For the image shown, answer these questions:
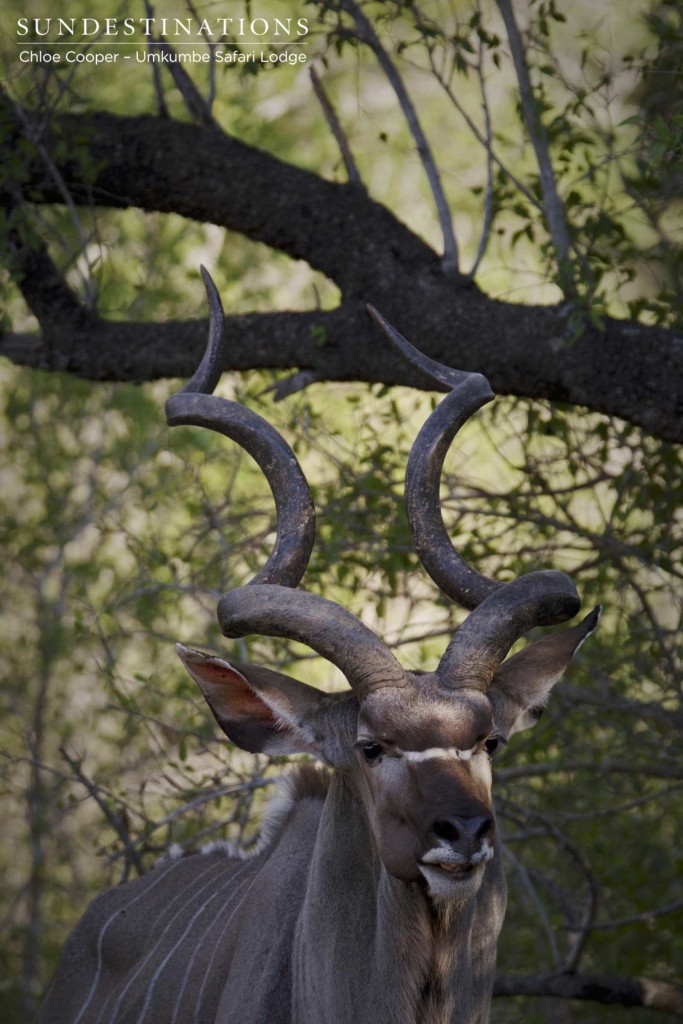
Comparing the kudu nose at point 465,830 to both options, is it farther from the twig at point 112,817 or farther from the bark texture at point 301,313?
the twig at point 112,817

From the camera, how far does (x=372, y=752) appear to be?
2.72 meters

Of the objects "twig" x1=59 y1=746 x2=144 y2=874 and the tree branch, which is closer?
the tree branch

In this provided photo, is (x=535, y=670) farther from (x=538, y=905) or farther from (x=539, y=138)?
(x=539, y=138)

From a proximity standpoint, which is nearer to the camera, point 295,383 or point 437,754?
point 437,754

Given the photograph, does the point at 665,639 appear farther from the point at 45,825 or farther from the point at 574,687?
the point at 45,825

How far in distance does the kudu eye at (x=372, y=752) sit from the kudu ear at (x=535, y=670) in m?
0.42

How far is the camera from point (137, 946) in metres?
4.08

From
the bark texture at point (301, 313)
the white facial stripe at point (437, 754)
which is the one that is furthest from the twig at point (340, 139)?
the white facial stripe at point (437, 754)

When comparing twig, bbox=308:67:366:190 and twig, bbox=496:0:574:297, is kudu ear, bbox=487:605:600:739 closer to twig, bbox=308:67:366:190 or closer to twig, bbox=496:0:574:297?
twig, bbox=496:0:574:297

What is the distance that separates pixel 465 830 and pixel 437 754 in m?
0.21

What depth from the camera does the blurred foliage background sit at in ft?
15.1

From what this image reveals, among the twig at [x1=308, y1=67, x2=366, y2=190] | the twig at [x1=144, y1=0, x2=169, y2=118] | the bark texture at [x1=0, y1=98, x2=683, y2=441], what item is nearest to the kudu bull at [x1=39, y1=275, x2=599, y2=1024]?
the bark texture at [x1=0, y1=98, x2=683, y2=441]

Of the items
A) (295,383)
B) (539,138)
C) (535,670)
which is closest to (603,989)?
(535,670)

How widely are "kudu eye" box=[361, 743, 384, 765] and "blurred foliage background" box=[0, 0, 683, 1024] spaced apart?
1.63 m
